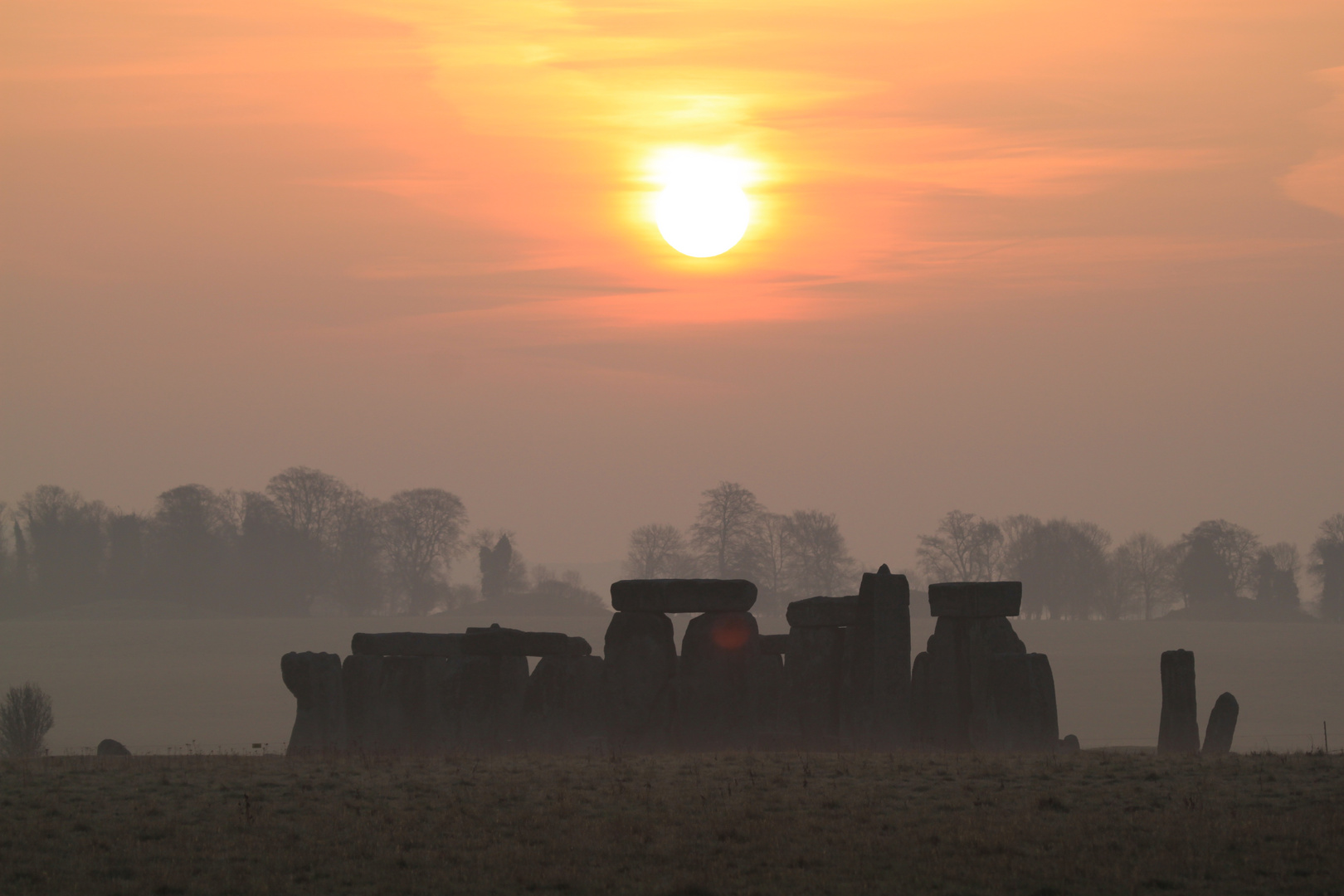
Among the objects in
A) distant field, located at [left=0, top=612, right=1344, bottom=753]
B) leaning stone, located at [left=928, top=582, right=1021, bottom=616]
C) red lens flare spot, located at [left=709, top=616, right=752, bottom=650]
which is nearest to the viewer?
leaning stone, located at [left=928, top=582, right=1021, bottom=616]

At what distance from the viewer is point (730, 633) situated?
2359 centimetres

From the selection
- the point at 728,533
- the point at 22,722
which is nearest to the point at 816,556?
the point at 728,533

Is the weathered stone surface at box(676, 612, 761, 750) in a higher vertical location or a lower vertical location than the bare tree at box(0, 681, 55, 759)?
higher

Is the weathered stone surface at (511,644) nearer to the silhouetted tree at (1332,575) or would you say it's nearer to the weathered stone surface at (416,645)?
the weathered stone surface at (416,645)

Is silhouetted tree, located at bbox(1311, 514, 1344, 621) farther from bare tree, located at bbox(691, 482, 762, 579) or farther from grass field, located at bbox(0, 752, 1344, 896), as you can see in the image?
grass field, located at bbox(0, 752, 1344, 896)

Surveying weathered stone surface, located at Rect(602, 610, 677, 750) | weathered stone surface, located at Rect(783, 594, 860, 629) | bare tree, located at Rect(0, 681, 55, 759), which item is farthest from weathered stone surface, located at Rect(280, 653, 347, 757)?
bare tree, located at Rect(0, 681, 55, 759)

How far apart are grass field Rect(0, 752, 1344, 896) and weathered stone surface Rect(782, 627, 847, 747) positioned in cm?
484

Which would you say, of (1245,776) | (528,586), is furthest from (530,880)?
(528,586)

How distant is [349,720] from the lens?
23719 millimetres

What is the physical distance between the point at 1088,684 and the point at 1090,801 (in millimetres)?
50869

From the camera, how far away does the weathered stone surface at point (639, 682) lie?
76.7 ft

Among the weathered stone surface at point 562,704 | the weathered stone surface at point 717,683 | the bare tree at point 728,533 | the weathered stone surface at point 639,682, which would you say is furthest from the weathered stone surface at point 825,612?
the bare tree at point 728,533

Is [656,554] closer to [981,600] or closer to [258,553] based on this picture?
[258,553]

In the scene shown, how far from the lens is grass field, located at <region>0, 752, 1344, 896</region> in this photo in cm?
1184
